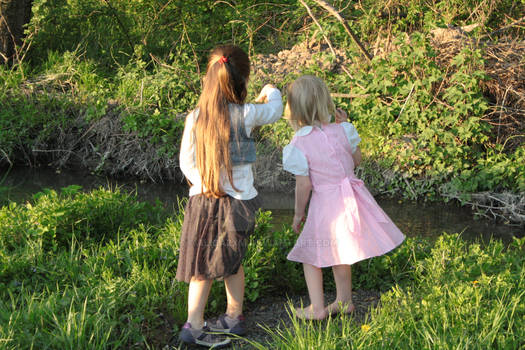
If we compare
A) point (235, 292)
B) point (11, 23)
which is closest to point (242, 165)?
point (235, 292)

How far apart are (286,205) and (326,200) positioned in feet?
10.3

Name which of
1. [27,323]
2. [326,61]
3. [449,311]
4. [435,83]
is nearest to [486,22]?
[435,83]

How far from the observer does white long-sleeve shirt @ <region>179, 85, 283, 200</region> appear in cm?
292

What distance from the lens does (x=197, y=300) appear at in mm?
2955

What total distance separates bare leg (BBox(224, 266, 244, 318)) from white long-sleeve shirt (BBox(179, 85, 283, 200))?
1.41 feet

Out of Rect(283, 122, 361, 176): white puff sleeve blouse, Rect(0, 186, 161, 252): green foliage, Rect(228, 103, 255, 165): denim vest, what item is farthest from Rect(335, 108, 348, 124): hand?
Rect(0, 186, 161, 252): green foliage

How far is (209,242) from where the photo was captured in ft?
9.68

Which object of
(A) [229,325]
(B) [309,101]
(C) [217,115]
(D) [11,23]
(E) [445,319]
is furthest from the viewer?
(D) [11,23]

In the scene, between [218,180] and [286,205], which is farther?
[286,205]

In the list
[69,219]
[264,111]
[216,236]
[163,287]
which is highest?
[264,111]

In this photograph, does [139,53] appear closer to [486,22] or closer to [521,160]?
[486,22]

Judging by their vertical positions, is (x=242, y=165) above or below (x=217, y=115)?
below

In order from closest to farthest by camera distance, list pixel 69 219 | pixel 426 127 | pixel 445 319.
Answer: pixel 445 319
pixel 69 219
pixel 426 127

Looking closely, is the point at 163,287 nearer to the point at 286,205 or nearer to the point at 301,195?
the point at 301,195
